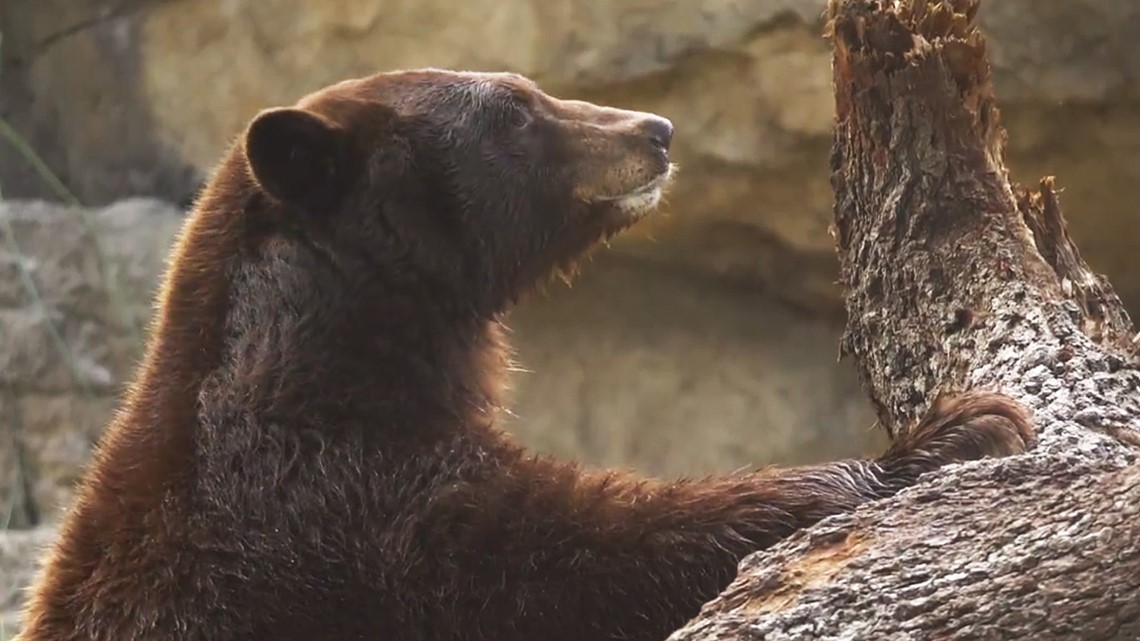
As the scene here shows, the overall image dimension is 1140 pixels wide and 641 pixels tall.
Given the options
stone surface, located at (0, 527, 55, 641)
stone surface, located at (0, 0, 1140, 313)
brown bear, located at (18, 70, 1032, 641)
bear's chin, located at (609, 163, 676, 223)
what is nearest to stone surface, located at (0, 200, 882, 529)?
stone surface, located at (0, 0, 1140, 313)

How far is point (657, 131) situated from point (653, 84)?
10.6 feet

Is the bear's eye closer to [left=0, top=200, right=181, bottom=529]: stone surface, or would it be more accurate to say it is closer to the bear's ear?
the bear's ear

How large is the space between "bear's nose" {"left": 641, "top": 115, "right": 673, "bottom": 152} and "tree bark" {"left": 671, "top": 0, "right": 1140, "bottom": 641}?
505 millimetres

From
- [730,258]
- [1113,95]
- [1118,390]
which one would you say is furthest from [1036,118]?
[1118,390]

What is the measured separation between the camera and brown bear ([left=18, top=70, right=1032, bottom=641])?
8.99 feet

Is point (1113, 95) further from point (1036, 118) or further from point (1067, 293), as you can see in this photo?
point (1067, 293)

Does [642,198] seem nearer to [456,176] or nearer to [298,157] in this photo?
[456,176]

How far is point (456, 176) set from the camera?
3256 millimetres

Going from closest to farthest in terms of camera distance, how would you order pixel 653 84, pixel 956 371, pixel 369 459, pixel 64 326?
pixel 369 459
pixel 956 371
pixel 653 84
pixel 64 326

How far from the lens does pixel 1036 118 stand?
650 cm

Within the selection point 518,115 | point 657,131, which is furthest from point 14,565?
point 657,131

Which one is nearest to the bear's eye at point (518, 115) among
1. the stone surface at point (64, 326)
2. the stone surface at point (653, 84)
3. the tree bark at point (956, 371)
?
the tree bark at point (956, 371)

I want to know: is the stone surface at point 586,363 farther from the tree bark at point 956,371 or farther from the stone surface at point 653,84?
the tree bark at point 956,371

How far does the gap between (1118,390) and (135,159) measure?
546cm
